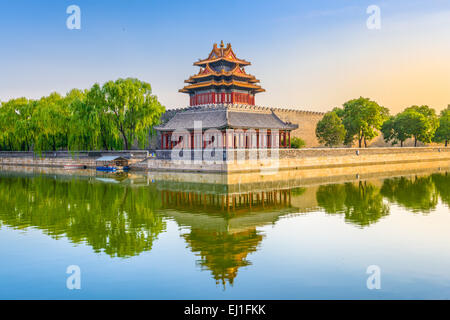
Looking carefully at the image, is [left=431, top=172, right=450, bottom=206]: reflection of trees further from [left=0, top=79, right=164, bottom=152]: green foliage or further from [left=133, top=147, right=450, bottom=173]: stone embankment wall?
[left=0, top=79, right=164, bottom=152]: green foliage

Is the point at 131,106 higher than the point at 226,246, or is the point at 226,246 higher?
the point at 131,106

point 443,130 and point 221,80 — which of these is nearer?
point 221,80

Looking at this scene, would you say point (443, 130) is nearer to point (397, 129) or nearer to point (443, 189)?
point (397, 129)

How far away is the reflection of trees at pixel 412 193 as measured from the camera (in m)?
15.0

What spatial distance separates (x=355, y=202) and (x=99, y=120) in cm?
2446

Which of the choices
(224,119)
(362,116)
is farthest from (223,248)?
(362,116)

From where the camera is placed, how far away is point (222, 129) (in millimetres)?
31844

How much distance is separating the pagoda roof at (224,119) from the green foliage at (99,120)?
205cm

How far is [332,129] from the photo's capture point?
43.7m

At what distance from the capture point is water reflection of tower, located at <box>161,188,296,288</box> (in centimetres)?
830

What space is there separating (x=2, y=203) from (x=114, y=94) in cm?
1896

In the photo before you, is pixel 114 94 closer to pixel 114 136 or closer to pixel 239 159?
pixel 114 136

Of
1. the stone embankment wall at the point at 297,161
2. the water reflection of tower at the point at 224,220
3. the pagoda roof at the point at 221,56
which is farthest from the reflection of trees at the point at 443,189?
the pagoda roof at the point at 221,56
